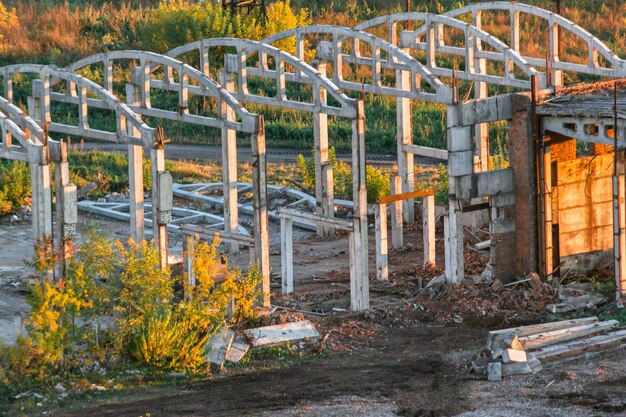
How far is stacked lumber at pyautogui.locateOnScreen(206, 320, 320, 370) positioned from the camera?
17.6 metres

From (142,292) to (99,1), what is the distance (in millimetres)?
41637

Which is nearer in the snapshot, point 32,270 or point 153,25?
point 32,270

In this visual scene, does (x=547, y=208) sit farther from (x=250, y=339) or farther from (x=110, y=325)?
(x=110, y=325)

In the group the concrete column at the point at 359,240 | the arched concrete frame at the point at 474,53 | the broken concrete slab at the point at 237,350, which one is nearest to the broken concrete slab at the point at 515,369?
the broken concrete slab at the point at 237,350

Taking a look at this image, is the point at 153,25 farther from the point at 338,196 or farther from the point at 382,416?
the point at 382,416

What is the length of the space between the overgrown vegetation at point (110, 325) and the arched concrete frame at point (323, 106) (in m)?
2.30

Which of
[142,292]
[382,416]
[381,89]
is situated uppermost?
[381,89]

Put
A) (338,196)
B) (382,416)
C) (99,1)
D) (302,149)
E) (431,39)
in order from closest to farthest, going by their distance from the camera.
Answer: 1. (382,416)
2. (431,39)
3. (338,196)
4. (302,149)
5. (99,1)

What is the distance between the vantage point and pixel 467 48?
23859mm

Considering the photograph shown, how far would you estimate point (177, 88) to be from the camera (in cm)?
2392

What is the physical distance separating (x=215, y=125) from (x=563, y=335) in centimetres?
704

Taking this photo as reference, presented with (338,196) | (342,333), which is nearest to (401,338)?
(342,333)

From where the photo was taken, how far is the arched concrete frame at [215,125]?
1959cm

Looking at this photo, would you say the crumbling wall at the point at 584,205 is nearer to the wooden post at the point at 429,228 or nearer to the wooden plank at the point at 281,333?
the wooden post at the point at 429,228
